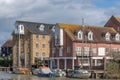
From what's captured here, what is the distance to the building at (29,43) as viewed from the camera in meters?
116

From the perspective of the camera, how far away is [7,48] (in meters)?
149

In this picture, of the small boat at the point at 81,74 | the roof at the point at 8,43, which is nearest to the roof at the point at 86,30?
the small boat at the point at 81,74

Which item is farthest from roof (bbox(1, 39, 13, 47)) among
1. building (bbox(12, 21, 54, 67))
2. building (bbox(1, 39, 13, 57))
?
building (bbox(12, 21, 54, 67))

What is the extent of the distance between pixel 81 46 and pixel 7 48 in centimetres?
6079

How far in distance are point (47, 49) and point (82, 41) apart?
28.6 meters

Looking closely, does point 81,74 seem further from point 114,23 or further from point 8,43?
point 8,43

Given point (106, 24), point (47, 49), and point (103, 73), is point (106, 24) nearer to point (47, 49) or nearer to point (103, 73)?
point (47, 49)

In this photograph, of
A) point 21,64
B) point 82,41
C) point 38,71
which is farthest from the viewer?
point 21,64

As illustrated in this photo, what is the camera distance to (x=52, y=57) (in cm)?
9969

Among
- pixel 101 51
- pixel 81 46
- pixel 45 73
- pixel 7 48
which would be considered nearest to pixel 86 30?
pixel 81 46

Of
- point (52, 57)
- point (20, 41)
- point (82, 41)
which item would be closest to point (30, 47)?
point (20, 41)

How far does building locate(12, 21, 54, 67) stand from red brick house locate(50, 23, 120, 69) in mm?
17234

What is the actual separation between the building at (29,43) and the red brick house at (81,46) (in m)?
17.2

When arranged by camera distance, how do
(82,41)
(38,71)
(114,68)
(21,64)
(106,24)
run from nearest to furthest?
(114,68) < (38,71) < (82,41) < (106,24) < (21,64)
